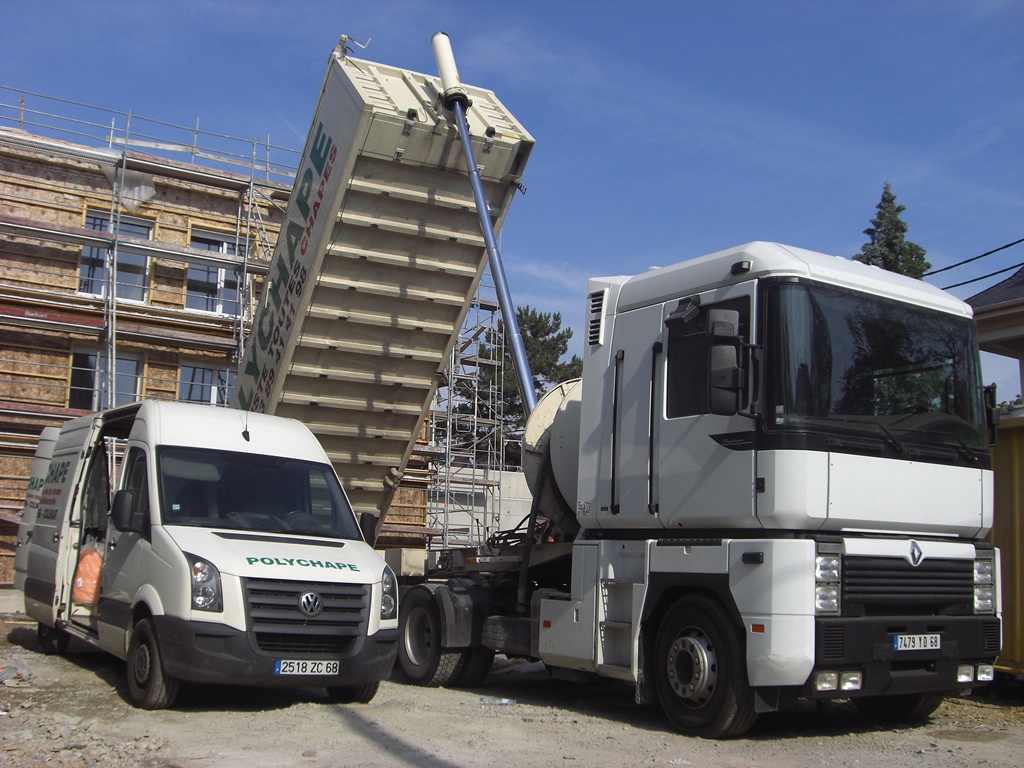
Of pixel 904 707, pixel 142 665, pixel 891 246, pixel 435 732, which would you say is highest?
pixel 891 246

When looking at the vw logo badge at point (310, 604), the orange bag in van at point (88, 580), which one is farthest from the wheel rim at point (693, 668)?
the orange bag in van at point (88, 580)

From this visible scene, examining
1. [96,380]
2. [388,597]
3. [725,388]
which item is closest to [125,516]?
[388,597]

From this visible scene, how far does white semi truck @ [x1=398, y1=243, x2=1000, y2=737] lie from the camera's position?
6.09m

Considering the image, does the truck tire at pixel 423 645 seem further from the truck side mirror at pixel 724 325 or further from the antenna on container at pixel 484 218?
the truck side mirror at pixel 724 325

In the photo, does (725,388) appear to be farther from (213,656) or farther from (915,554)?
(213,656)

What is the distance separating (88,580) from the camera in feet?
26.9

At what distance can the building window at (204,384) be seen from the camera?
18.6m

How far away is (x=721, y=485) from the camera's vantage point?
21.2 ft

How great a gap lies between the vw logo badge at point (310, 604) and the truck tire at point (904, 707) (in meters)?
3.77

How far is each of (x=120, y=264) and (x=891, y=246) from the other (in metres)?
29.5

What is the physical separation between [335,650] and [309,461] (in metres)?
1.88

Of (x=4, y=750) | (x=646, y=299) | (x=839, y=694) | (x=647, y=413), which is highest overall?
(x=646, y=299)

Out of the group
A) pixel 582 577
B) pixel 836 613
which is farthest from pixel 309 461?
pixel 836 613

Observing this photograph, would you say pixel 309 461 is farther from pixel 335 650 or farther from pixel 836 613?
pixel 836 613
